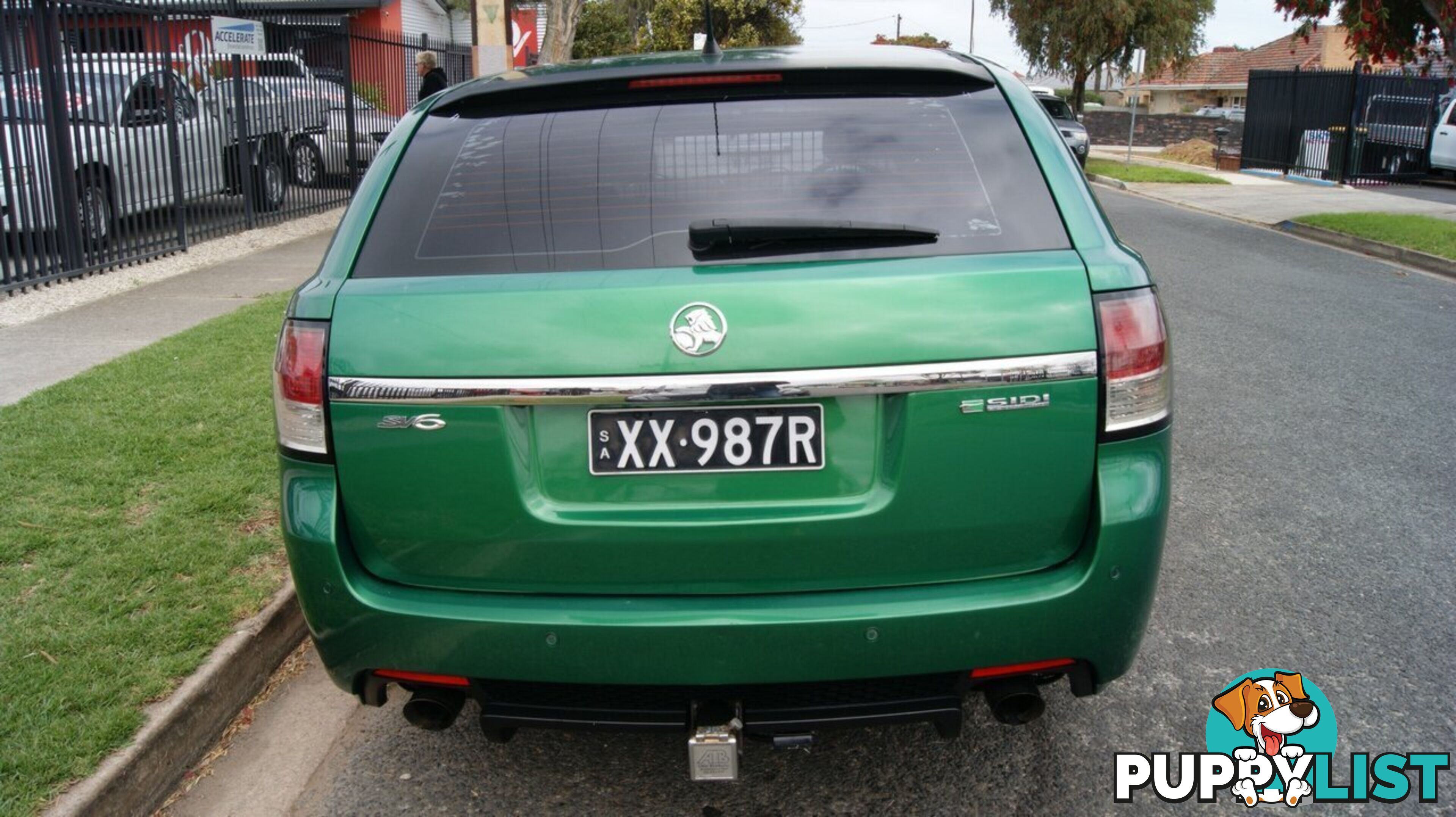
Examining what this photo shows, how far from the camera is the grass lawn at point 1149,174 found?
82.5ft

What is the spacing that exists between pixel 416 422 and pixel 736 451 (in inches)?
25.5

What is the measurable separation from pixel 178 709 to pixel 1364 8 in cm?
1589

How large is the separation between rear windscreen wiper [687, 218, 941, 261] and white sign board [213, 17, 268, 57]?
38.6ft

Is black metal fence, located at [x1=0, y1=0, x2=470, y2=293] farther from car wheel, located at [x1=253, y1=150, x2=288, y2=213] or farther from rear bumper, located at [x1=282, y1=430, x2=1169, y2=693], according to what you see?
rear bumper, located at [x1=282, y1=430, x2=1169, y2=693]

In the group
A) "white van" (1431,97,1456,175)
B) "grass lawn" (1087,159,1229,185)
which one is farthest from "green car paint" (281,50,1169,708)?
"white van" (1431,97,1456,175)

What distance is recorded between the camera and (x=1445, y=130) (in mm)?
24891

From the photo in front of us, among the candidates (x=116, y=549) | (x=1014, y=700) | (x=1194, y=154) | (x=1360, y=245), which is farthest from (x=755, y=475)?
(x=1194, y=154)

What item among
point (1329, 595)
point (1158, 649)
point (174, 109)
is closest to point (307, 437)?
point (1158, 649)

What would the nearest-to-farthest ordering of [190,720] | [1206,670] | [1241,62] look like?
[190,720]
[1206,670]
[1241,62]

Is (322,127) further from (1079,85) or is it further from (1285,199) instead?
(1079,85)

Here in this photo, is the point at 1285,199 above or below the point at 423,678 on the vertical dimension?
above

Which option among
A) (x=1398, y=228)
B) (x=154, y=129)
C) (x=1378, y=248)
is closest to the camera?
(x=154, y=129)

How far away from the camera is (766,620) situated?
233 centimetres

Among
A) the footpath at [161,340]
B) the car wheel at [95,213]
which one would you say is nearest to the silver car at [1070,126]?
the footpath at [161,340]
